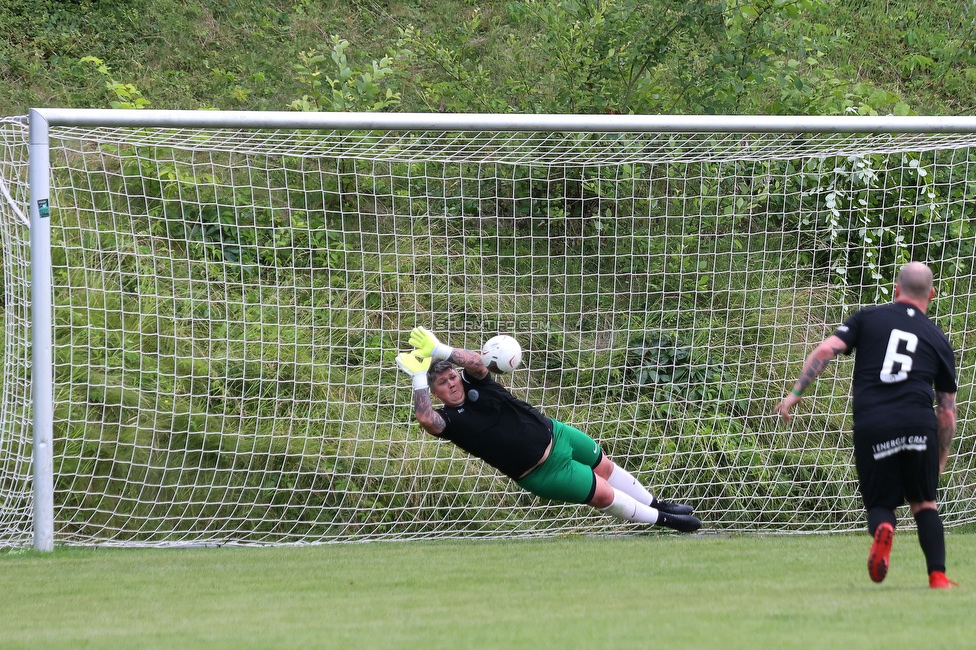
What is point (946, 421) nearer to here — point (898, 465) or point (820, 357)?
point (898, 465)

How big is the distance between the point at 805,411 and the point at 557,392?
2115 millimetres

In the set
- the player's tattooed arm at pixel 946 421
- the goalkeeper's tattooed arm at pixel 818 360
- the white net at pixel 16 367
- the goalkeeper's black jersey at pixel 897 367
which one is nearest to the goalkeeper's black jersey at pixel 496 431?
the goalkeeper's tattooed arm at pixel 818 360

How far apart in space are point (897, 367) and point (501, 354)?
2.75 metres

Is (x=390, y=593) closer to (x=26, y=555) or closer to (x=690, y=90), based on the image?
(x=26, y=555)

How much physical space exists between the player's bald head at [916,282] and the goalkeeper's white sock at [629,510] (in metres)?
2.68

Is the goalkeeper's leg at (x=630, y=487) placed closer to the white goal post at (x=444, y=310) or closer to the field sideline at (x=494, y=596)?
the field sideline at (x=494, y=596)

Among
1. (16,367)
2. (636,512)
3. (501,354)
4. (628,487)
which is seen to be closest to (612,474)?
(628,487)

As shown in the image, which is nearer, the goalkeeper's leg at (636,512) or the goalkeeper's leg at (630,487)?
the goalkeeper's leg at (636,512)

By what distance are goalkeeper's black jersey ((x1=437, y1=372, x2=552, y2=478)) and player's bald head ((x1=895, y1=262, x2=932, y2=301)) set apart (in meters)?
2.74

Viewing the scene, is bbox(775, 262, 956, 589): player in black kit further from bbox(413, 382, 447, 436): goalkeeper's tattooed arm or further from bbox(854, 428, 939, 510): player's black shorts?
bbox(413, 382, 447, 436): goalkeeper's tattooed arm

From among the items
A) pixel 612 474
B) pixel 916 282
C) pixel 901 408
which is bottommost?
pixel 612 474

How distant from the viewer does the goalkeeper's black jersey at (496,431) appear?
748cm

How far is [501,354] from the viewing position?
7.50 m

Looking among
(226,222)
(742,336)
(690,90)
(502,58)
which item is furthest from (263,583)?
(502,58)
